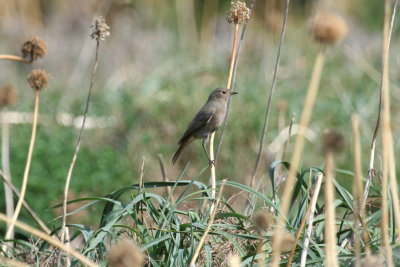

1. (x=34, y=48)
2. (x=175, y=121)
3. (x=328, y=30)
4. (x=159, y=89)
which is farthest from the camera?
(x=159, y=89)

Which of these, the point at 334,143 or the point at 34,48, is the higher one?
the point at 34,48

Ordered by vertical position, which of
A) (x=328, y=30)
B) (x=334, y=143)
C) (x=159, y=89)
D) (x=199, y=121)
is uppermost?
(x=328, y=30)

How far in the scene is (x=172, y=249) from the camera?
2199 millimetres

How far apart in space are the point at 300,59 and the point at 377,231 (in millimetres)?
4726

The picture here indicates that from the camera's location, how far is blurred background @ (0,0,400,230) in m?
→ 5.05

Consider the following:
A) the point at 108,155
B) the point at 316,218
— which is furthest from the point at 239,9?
the point at 108,155

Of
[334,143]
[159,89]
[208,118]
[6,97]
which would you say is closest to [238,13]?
[334,143]

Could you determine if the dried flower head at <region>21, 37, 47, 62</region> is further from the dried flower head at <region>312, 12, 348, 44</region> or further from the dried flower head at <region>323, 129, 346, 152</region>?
the dried flower head at <region>323, 129, 346, 152</region>

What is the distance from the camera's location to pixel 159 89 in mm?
6094

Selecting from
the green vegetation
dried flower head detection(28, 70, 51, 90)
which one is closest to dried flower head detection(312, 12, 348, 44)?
the green vegetation

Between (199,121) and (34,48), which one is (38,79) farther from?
(199,121)

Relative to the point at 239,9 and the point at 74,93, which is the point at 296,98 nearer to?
the point at 74,93

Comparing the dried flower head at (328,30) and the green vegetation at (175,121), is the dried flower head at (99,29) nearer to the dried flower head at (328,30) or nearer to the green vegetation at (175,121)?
the green vegetation at (175,121)

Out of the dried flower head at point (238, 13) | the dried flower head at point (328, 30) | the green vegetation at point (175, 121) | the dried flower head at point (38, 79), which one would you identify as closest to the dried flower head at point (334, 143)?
the dried flower head at point (328, 30)
